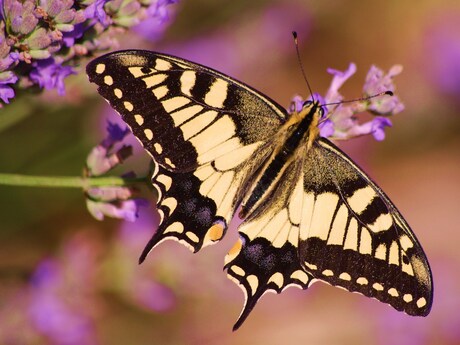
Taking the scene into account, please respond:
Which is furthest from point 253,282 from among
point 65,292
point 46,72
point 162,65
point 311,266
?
point 65,292

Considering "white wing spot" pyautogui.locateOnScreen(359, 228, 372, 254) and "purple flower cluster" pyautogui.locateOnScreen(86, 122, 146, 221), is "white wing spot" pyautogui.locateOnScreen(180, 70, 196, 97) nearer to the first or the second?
"purple flower cluster" pyautogui.locateOnScreen(86, 122, 146, 221)

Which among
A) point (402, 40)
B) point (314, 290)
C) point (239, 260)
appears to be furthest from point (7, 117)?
point (402, 40)

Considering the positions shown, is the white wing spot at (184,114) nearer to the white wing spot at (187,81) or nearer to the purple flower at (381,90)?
the white wing spot at (187,81)

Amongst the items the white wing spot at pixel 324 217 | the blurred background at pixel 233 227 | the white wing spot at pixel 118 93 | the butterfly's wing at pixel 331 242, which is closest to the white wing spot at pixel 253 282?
the butterfly's wing at pixel 331 242

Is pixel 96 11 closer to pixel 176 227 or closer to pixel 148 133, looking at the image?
pixel 148 133

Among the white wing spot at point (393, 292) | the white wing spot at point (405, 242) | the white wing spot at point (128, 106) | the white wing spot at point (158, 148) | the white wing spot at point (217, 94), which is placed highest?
the white wing spot at point (217, 94)

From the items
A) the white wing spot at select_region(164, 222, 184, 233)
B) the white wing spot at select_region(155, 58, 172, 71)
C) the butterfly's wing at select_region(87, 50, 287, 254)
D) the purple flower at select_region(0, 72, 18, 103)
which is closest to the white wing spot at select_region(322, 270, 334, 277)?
the butterfly's wing at select_region(87, 50, 287, 254)
